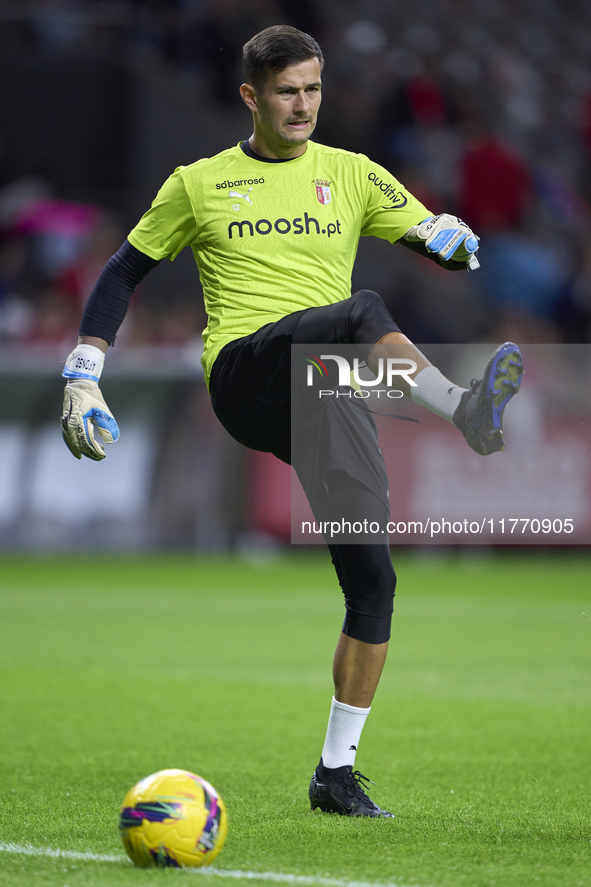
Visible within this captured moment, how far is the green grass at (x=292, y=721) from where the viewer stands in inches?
146

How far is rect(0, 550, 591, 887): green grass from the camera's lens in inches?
146

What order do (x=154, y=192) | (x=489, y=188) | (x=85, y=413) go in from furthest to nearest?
(x=154, y=192)
(x=489, y=188)
(x=85, y=413)

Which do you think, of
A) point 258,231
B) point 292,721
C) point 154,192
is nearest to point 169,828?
point 258,231

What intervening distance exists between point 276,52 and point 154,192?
11.6 metres

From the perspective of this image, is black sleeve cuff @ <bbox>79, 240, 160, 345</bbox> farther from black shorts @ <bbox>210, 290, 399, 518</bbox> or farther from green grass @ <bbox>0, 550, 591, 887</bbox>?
green grass @ <bbox>0, 550, 591, 887</bbox>

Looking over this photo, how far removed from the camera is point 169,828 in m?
3.44

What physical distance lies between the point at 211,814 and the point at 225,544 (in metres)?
10.3

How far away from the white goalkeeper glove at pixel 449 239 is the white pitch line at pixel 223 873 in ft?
7.00

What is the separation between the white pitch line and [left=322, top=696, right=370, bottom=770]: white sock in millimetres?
937

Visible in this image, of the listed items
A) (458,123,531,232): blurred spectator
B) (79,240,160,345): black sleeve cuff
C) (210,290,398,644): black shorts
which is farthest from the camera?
(458,123,531,232): blurred spectator

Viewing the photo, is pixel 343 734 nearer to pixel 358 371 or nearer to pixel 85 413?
pixel 358 371

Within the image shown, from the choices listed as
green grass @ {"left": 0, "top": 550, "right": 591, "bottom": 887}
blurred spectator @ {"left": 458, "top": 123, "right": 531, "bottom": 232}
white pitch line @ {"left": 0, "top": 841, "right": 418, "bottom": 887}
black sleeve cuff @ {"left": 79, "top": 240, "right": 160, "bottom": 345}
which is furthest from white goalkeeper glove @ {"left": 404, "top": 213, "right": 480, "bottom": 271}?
blurred spectator @ {"left": 458, "top": 123, "right": 531, "bottom": 232}

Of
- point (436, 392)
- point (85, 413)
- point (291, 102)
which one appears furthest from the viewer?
point (291, 102)

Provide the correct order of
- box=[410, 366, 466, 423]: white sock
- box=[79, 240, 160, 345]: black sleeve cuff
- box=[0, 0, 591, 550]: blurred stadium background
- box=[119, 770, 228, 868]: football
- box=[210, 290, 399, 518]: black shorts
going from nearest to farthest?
1. box=[119, 770, 228, 868]: football
2. box=[410, 366, 466, 423]: white sock
3. box=[210, 290, 399, 518]: black shorts
4. box=[79, 240, 160, 345]: black sleeve cuff
5. box=[0, 0, 591, 550]: blurred stadium background
